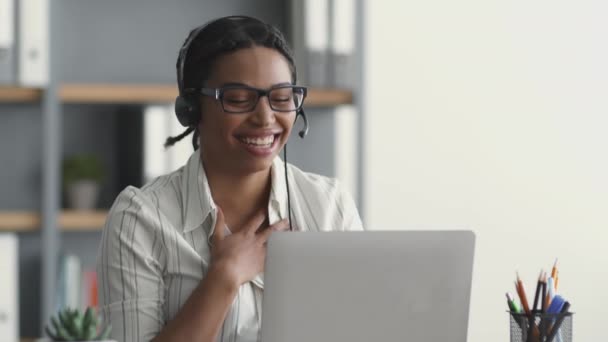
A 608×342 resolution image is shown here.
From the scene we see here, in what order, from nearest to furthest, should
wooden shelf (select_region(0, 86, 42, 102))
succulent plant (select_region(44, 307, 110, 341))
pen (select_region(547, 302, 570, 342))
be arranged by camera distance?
succulent plant (select_region(44, 307, 110, 341)) < pen (select_region(547, 302, 570, 342)) < wooden shelf (select_region(0, 86, 42, 102))

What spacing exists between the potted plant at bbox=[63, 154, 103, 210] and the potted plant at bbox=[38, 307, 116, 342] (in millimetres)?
1852

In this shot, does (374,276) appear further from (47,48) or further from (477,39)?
(477,39)

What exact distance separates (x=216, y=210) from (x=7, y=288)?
1377 millimetres

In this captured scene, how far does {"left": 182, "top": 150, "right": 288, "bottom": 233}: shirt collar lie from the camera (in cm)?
182

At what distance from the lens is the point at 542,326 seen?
4.93 ft

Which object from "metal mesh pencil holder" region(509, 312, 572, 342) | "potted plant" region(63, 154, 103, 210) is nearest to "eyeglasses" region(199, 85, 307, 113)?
"metal mesh pencil holder" region(509, 312, 572, 342)

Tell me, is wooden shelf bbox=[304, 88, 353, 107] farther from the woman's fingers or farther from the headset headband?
the woman's fingers

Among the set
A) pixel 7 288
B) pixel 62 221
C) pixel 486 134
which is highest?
pixel 486 134

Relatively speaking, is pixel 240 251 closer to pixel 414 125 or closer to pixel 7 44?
pixel 7 44

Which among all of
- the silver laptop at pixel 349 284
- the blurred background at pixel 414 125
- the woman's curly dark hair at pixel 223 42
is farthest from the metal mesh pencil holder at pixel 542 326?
the blurred background at pixel 414 125

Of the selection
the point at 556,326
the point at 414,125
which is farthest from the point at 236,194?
the point at 414,125

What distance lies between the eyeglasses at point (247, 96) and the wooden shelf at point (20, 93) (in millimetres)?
1327

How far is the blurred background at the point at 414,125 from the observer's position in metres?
3.16

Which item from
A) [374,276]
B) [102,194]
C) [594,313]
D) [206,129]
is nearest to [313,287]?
[374,276]
